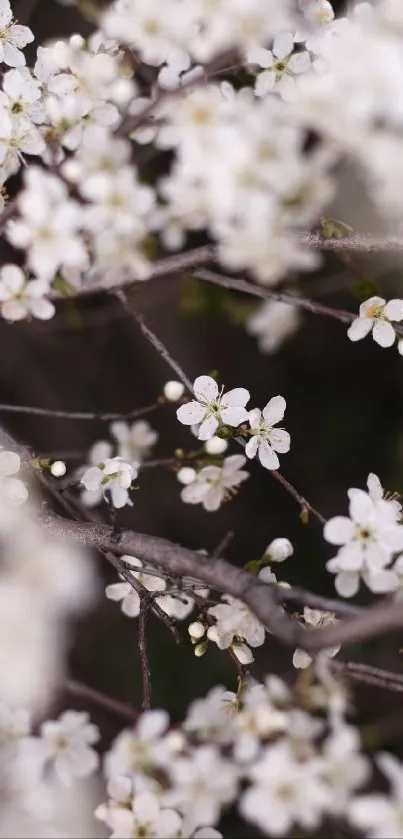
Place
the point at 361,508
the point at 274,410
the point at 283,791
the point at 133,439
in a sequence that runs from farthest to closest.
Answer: the point at 133,439
the point at 274,410
the point at 361,508
the point at 283,791

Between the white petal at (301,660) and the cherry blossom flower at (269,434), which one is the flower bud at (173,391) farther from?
the white petal at (301,660)

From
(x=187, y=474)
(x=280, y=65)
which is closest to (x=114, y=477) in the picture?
(x=187, y=474)

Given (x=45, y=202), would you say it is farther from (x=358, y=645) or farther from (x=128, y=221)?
(x=358, y=645)

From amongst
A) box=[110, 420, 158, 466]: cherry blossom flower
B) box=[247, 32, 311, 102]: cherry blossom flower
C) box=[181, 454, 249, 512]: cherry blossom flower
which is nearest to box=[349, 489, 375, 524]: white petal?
box=[181, 454, 249, 512]: cherry blossom flower

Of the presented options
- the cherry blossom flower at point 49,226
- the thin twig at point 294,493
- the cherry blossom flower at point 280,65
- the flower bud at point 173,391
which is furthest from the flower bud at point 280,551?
the cherry blossom flower at point 280,65

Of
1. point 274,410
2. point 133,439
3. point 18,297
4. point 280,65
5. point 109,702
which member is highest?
point 280,65

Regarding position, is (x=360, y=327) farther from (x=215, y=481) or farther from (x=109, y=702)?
(x=109, y=702)
